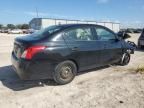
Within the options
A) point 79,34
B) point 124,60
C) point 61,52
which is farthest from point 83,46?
point 124,60

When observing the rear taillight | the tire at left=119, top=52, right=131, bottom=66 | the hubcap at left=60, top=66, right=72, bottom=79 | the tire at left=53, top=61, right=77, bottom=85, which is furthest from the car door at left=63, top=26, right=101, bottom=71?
the tire at left=119, top=52, right=131, bottom=66

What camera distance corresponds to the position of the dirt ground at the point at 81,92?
14.6 feet

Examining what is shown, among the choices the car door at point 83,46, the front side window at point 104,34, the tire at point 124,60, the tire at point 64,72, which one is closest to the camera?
the tire at point 64,72

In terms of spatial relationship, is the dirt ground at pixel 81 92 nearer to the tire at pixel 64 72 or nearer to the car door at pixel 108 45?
the tire at pixel 64 72

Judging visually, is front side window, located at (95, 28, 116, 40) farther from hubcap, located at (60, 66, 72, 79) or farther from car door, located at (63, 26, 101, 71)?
hubcap, located at (60, 66, 72, 79)

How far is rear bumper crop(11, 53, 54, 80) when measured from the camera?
5.08 meters

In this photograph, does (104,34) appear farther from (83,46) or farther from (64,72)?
(64,72)

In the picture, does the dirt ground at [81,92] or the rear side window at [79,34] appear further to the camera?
the rear side window at [79,34]

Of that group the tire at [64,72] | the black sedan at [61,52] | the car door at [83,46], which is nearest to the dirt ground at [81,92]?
the tire at [64,72]

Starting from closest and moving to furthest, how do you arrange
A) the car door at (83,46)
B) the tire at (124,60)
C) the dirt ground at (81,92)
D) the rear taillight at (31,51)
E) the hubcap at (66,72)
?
1. the dirt ground at (81,92)
2. the rear taillight at (31,51)
3. the hubcap at (66,72)
4. the car door at (83,46)
5. the tire at (124,60)

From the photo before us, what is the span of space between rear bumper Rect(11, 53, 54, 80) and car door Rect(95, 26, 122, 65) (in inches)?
79.8

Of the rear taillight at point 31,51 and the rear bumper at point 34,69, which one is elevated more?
the rear taillight at point 31,51

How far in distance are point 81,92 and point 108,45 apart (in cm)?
231

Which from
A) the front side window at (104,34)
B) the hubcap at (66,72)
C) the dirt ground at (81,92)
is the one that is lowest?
the dirt ground at (81,92)
